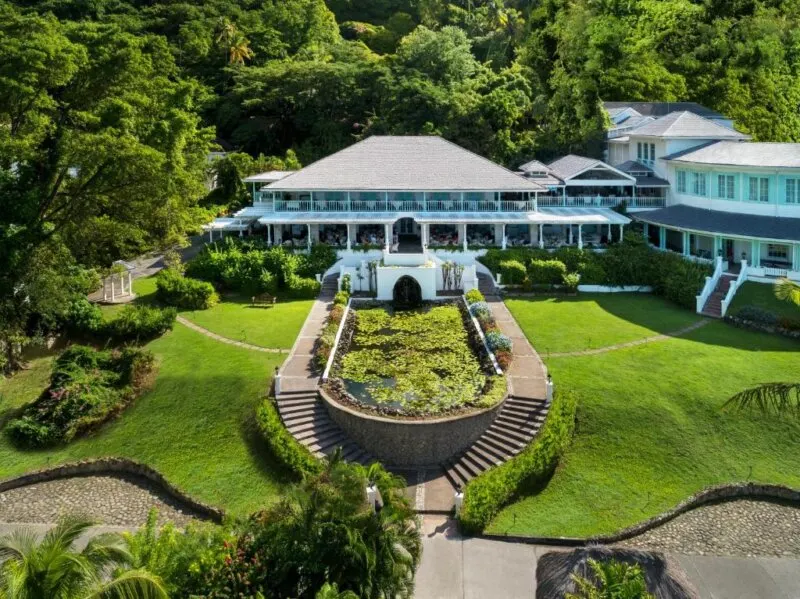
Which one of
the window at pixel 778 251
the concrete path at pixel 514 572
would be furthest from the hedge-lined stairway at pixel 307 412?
Result: the window at pixel 778 251

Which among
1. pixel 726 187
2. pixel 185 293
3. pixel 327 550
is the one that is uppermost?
pixel 726 187

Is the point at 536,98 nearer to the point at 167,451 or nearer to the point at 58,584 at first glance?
the point at 167,451

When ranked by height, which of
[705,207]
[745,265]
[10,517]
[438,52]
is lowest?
[10,517]

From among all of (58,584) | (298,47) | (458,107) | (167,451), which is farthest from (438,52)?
(58,584)

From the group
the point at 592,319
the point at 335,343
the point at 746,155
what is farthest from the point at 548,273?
the point at 335,343

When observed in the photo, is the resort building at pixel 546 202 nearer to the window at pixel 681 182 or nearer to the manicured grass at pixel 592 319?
the window at pixel 681 182

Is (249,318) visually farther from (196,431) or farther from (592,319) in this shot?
(592,319)
